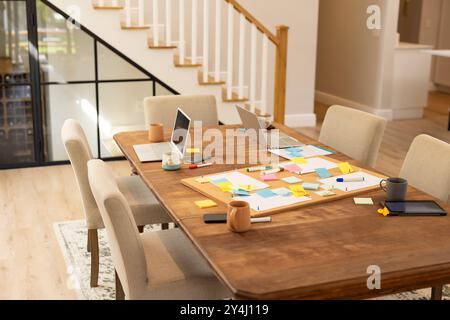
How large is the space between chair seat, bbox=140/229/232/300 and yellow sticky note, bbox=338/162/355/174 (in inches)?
32.8

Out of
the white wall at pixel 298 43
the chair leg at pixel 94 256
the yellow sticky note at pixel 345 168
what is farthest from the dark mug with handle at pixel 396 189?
the white wall at pixel 298 43

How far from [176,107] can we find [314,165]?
143 cm

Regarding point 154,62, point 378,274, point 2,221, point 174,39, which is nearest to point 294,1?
point 174,39

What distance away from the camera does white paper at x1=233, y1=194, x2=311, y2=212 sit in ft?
7.92

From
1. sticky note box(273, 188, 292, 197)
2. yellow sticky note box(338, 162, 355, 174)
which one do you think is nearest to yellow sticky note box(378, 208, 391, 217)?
sticky note box(273, 188, 292, 197)

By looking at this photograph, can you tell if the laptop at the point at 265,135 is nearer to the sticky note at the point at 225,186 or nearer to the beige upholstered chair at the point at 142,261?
the sticky note at the point at 225,186

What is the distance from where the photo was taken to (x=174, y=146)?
3.30 m

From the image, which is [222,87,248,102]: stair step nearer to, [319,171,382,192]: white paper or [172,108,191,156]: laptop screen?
[172,108,191,156]: laptop screen

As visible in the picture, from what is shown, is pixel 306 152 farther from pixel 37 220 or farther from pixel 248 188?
pixel 37 220

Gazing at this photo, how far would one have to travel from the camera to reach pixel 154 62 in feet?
17.5

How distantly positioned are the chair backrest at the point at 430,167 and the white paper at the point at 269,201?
657mm
